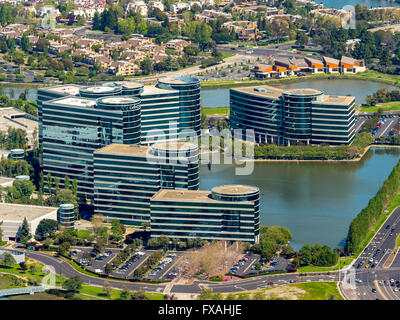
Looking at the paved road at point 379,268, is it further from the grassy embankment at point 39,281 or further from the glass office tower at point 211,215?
the grassy embankment at point 39,281

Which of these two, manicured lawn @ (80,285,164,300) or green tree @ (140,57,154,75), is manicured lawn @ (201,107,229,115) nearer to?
green tree @ (140,57,154,75)

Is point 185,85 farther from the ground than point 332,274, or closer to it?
farther from the ground

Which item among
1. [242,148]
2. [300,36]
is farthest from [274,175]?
[300,36]

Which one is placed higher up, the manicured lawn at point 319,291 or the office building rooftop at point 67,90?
the office building rooftop at point 67,90

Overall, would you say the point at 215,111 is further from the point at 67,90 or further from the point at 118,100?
the point at 118,100

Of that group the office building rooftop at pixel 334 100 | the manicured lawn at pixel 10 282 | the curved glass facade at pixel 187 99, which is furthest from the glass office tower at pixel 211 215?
the office building rooftop at pixel 334 100

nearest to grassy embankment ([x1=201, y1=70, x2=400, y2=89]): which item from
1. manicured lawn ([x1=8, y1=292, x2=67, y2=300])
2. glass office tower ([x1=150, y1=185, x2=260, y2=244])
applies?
glass office tower ([x1=150, y1=185, x2=260, y2=244])

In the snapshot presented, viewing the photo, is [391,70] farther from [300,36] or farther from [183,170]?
[183,170]

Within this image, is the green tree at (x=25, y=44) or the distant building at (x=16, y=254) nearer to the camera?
the distant building at (x=16, y=254)

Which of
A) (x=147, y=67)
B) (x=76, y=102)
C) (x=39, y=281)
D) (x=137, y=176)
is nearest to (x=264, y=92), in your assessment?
(x=76, y=102)
